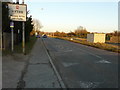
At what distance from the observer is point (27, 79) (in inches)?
240

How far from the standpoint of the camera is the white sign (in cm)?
1372

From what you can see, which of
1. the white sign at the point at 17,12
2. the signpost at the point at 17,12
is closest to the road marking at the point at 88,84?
the signpost at the point at 17,12

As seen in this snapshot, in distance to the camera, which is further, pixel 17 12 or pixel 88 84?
pixel 17 12

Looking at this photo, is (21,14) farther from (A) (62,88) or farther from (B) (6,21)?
(A) (62,88)

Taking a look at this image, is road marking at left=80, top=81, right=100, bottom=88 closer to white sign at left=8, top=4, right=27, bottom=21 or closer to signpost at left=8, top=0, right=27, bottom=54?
signpost at left=8, top=0, right=27, bottom=54

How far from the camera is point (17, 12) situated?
1398cm

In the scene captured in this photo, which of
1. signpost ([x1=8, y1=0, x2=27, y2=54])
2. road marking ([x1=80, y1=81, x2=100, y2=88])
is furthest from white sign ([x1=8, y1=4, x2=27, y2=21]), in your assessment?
road marking ([x1=80, y1=81, x2=100, y2=88])

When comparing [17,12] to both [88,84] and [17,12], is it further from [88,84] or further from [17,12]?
[88,84]

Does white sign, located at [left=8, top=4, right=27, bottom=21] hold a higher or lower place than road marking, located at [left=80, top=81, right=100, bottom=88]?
higher

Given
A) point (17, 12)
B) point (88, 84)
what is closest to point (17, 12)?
point (17, 12)

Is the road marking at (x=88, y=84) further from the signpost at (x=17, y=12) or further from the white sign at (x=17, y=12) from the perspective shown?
the white sign at (x=17, y=12)

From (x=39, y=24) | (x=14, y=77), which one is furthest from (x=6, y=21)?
(x=39, y=24)

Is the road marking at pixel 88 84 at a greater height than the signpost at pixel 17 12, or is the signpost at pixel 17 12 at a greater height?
the signpost at pixel 17 12

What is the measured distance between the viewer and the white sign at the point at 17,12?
13.7 meters
